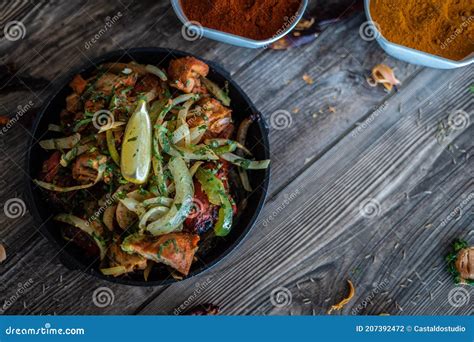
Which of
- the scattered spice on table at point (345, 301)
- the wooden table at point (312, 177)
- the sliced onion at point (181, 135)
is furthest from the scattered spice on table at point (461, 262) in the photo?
the sliced onion at point (181, 135)

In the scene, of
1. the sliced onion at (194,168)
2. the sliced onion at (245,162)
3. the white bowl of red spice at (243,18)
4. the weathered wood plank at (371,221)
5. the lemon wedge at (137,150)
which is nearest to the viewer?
the lemon wedge at (137,150)

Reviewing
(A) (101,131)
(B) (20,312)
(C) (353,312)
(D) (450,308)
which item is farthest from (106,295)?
(D) (450,308)

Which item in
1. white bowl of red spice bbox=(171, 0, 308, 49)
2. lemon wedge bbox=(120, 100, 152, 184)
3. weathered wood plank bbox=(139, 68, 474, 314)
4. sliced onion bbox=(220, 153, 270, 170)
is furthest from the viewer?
weathered wood plank bbox=(139, 68, 474, 314)

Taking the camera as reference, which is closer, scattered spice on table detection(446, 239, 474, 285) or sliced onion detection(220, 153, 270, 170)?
sliced onion detection(220, 153, 270, 170)

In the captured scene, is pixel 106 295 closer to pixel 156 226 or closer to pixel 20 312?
pixel 20 312

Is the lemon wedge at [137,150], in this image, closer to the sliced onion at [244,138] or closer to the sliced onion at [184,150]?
the sliced onion at [184,150]

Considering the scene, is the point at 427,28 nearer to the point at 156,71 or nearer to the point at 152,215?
the point at 156,71

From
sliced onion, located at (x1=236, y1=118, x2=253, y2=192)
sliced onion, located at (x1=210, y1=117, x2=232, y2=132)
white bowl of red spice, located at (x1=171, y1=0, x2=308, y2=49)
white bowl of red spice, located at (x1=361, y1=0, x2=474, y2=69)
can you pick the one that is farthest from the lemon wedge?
white bowl of red spice, located at (x1=361, y1=0, x2=474, y2=69)

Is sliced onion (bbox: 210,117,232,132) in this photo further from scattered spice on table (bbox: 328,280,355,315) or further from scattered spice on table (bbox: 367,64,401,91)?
scattered spice on table (bbox: 328,280,355,315)
